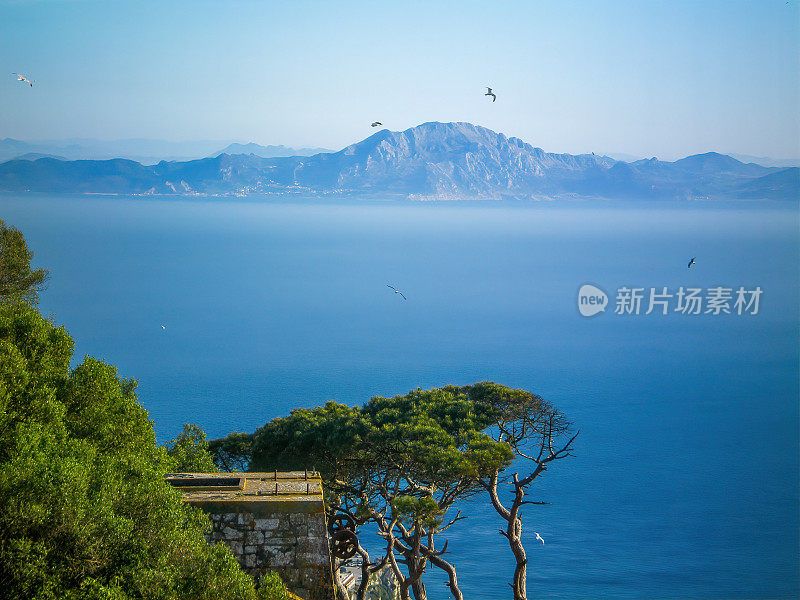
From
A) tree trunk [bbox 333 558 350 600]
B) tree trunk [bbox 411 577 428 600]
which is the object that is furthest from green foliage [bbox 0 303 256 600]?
tree trunk [bbox 411 577 428 600]

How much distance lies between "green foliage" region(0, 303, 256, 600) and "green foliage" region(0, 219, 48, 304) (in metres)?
11.1

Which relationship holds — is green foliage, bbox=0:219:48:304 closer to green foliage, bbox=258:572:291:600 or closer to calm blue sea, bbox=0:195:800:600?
green foliage, bbox=258:572:291:600

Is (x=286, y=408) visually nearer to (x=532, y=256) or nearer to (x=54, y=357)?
(x=54, y=357)

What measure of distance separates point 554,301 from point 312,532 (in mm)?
128070

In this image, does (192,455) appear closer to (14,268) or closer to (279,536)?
(14,268)

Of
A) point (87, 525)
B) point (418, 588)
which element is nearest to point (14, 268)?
point (418, 588)

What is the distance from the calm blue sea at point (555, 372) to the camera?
40.0m

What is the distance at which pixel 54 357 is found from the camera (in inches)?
403

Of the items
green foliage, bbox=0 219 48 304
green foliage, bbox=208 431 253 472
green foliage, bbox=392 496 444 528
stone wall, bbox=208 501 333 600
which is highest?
green foliage, bbox=0 219 48 304

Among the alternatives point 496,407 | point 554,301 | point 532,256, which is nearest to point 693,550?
point 496,407

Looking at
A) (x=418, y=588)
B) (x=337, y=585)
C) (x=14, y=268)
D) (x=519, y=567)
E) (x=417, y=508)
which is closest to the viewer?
(x=417, y=508)
